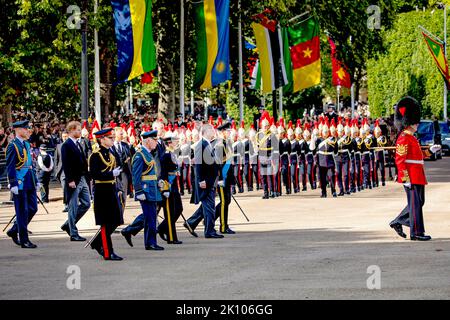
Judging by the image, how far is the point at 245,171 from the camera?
31.6 metres

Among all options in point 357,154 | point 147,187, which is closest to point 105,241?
point 147,187

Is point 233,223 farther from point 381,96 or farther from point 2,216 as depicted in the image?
point 381,96

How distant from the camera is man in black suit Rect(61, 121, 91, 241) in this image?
18469 mm

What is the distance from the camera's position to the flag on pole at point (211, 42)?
119 ft

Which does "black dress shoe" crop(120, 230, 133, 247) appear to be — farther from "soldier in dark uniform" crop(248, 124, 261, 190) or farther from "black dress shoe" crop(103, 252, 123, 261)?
"soldier in dark uniform" crop(248, 124, 261, 190)

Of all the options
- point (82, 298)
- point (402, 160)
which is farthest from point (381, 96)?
point (82, 298)

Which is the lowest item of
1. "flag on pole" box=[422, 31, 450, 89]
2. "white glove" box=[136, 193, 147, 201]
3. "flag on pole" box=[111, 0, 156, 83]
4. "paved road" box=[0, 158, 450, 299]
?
"paved road" box=[0, 158, 450, 299]

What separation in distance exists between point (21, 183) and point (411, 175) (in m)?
5.72

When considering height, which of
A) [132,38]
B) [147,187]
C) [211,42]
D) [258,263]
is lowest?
[258,263]

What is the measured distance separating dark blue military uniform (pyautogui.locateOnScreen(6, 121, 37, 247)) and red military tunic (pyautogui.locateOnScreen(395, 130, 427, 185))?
5.44 m

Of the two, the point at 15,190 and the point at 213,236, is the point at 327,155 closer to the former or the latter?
the point at 213,236

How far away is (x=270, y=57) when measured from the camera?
39062 mm

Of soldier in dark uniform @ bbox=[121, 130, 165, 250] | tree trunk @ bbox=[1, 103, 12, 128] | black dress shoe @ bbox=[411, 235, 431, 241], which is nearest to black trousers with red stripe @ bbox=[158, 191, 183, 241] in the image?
soldier in dark uniform @ bbox=[121, 130, 165, 250]
